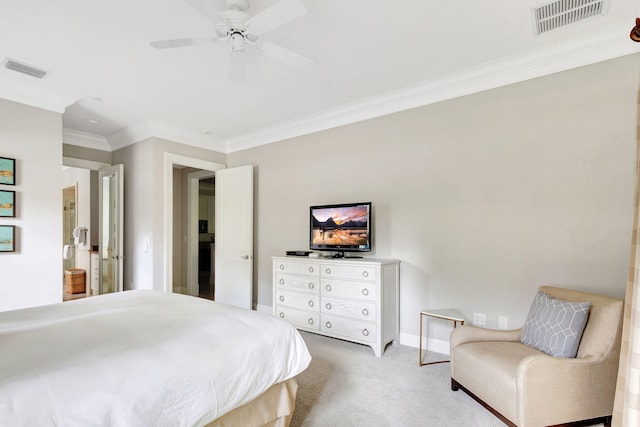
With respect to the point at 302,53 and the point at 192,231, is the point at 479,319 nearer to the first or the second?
the point at 302,53

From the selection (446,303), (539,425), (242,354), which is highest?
(242,354)

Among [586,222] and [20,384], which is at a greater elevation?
[586,222]

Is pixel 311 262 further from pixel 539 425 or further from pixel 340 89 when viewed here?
pixel 539 425

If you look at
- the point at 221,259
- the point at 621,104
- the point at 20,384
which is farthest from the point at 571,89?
the point at 221,259

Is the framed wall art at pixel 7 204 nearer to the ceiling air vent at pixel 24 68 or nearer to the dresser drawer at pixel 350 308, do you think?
the ceiling air vent at pixel 24 68

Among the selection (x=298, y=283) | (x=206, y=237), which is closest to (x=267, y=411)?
(x=298, y=283)

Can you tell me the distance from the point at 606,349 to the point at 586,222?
103cm

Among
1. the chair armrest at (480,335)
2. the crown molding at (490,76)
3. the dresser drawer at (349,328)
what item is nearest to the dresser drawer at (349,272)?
the dresser drawer at (349,328)

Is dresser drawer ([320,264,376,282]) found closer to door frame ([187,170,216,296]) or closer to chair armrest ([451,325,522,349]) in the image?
chair armrest ([451,325,522,349])

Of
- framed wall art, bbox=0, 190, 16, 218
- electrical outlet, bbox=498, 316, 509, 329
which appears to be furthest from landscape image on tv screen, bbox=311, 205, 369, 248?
framed wall art, bbox=0, 190, 16, 218

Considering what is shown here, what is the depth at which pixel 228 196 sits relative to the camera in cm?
491

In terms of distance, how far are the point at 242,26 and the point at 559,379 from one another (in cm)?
287

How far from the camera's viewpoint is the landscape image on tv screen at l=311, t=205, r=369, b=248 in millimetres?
3461

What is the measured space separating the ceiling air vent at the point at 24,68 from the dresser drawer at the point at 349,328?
3.66 meters
